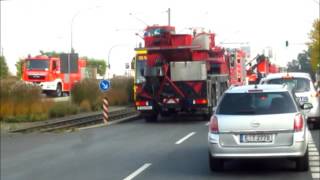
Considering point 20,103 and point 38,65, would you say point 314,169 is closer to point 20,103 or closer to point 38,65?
point 20,103

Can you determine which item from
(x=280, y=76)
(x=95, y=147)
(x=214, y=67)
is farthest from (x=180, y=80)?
(x=95, y=147)

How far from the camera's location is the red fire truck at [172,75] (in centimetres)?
2731

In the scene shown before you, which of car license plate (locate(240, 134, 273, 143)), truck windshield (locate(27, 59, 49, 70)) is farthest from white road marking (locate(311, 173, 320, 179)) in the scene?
truck windshield (locate(27, 59, 49, 70))

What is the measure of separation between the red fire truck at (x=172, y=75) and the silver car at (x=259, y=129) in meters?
15.0

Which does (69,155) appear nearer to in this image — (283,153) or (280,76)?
(283,153)

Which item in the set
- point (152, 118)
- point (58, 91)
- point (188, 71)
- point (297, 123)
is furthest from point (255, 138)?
point (58, 91)

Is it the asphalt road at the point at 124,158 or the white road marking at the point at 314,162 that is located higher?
the white road marking at the point at 314,162

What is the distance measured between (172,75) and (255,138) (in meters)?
15.9

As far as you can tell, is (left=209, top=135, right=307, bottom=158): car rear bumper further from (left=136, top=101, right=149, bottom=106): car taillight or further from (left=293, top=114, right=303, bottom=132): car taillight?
(left=136, top=101, right=149, bottom=106): car taillight

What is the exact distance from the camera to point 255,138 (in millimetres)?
11641

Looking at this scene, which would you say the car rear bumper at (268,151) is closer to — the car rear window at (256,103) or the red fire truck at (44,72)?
the car rear window at (256,103)

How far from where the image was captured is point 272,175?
465 inches

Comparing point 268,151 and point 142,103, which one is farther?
point 142,103

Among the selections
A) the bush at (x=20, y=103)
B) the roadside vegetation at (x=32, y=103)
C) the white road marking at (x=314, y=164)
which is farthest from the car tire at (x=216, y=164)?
the bush at (x=20, y=103)
